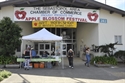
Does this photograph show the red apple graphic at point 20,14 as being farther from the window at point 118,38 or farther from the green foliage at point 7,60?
the window at point 118,38

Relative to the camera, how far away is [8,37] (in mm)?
15242

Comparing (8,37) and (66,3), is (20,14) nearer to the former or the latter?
(8,37)

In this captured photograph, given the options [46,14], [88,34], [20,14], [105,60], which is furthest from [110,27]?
[20,14]

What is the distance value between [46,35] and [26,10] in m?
3.86

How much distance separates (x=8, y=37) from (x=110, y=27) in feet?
34.4

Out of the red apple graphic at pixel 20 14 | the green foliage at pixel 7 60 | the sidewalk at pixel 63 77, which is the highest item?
the red apple graphic at pixel 20 14

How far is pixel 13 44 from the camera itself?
15.2 metres

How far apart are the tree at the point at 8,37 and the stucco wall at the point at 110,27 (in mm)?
8612

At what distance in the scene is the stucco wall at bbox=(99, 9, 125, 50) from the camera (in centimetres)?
1861

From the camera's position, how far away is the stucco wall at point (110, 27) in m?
18.6

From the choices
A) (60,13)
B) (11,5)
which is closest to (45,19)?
(60,13)

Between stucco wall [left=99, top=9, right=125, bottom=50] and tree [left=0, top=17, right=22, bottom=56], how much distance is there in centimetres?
861

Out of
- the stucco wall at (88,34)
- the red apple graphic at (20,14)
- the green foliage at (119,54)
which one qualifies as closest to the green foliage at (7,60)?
the red apple graphic at (20,14)

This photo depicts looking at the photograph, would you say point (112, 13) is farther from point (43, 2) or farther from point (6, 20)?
point (6, 20)
